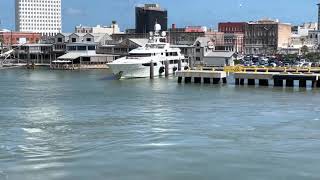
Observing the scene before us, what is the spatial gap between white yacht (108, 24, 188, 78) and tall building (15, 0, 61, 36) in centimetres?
11844

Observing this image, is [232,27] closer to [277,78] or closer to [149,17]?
[149,17]

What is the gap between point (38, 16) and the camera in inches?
7382

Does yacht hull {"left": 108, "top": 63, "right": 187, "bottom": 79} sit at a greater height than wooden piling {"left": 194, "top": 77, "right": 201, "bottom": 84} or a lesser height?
greater

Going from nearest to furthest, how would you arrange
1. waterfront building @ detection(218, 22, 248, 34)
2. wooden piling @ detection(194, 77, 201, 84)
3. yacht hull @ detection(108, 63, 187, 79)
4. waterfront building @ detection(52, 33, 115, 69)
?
wooden piling @ detection(194, 77, 201, 84), yacht hull @ detection(108, 63, 187, 79), waterfront building @ detection(52, 33, 115, 69), waterfront building @ detection(218, 22, 248, 34)

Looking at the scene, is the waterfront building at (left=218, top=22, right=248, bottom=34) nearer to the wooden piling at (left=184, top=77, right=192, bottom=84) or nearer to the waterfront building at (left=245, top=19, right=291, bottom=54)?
the waterfront building at (left=245, top=19, right=291, bottom=54)

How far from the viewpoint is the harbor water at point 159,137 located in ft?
58.2

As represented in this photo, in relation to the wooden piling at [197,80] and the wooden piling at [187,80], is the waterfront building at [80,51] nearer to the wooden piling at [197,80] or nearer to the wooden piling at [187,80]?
the wooden piling at [187,80]

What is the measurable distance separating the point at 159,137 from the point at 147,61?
3836cm

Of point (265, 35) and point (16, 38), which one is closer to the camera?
Result: point (16, 38)

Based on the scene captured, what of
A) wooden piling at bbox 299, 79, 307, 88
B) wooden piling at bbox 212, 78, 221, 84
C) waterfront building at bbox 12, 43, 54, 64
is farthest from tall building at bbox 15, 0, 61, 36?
wooden piling at bbox 299, 79, 307, 88

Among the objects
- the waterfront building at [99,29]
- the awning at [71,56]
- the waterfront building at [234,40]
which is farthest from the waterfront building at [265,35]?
the awning at [71,56]

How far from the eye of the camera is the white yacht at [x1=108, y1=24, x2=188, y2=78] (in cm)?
5884

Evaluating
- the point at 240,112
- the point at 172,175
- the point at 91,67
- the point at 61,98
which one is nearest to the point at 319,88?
the point at 240,112

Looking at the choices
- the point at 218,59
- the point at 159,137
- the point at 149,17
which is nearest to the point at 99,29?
the point at 149,17
